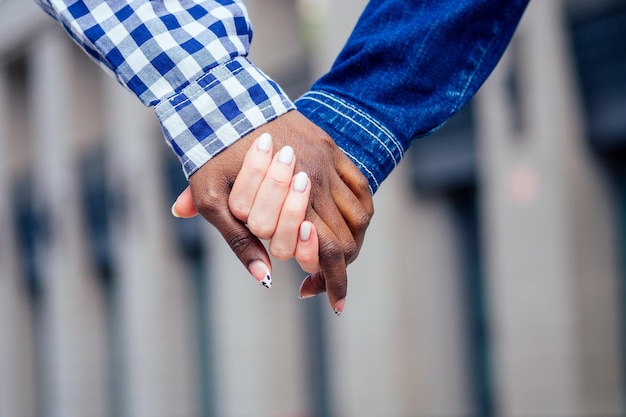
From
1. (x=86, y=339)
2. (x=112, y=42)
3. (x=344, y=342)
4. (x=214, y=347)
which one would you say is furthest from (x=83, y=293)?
(x=112, y=42)

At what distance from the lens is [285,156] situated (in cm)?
209

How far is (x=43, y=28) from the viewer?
21.7 metres

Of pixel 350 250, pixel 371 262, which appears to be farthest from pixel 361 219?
pixel 371 262

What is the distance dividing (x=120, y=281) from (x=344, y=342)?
6914 millimetres

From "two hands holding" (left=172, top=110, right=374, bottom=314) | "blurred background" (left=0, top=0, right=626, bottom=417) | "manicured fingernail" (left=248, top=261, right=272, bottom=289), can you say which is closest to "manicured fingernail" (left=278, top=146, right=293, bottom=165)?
"two hands holding" (left=172, top=110, right=374, bottom=314)

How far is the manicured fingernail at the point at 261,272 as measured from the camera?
2111 mm

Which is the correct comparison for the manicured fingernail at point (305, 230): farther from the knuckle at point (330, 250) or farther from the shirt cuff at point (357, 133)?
the shirt cuff at point (357, 133)

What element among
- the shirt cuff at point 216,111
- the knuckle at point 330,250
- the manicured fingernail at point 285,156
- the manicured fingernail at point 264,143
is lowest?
the knuckle at point 330,250

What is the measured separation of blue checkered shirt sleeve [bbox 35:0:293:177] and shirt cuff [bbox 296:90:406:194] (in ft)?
0.43

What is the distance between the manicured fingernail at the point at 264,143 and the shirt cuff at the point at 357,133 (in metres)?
0.21

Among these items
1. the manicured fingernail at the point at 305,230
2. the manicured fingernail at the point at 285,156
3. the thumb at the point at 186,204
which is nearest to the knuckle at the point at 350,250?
the manicured fingernail at the point at 305,230

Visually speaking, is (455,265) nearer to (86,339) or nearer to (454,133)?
(454,133)

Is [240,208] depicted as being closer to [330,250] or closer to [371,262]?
[330,250]

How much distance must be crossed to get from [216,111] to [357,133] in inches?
13.2
